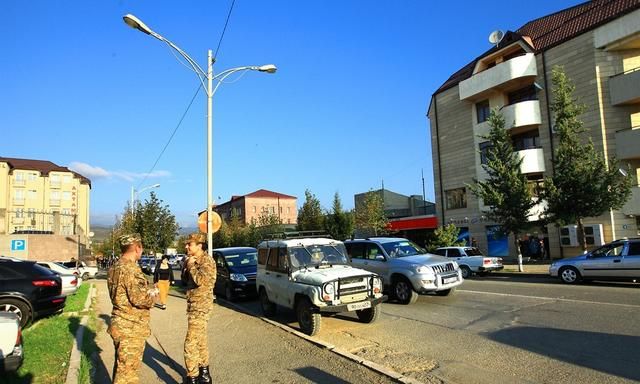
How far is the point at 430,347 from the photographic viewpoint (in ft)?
25.7

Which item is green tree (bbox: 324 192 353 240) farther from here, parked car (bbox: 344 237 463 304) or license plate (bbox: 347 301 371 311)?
license plate (bbox: 347 301 371 311)

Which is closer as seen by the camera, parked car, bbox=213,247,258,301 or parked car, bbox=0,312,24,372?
parked car, bbox=0,312,24,372

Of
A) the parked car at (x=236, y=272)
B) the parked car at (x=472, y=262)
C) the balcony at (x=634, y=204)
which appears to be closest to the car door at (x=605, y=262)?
the parked car at (x=472, y=262)

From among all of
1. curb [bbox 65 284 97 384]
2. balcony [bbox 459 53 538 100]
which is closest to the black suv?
curb [bbox 65 284 97 384]

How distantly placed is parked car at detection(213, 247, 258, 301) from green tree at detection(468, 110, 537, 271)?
11.7 meters

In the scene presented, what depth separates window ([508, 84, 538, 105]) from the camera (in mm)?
29906

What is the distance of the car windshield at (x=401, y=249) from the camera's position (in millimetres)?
13916

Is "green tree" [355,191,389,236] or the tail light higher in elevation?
"green tree" [355,191,389,236]

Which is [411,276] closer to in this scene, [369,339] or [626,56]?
[369,339]

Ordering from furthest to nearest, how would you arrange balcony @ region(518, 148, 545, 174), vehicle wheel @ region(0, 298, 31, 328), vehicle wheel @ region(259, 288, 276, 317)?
balcony @ region(518, 148, 545, 174)
vehicle wheel @ region(259, 288, 276, 317)
vehicle wheel @ region(0, 298, 31, 328)

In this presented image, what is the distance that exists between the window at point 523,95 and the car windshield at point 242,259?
21.5m

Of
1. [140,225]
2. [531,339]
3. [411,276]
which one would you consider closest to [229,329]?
[411,276]

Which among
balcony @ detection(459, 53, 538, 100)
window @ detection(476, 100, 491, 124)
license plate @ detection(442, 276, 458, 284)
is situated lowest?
license plate @ detection(442, 276, 458, 284)

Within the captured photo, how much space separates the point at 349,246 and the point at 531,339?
7.77 meters
